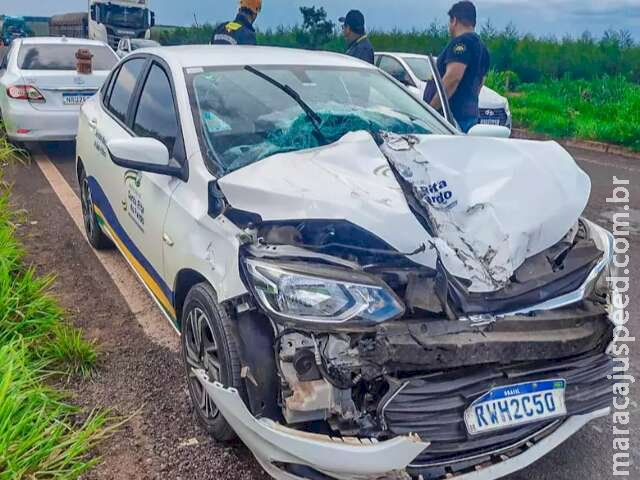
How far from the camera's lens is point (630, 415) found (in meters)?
3.10

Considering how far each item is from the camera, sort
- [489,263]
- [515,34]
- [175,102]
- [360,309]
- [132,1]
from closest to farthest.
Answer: [360,309]
[489,263]
[175,102]
[515,34]
[132,1]

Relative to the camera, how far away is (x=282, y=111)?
3.34 metres

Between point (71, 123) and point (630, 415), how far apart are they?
7096 mm

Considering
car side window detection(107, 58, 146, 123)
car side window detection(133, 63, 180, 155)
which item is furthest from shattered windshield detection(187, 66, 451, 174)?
car side window detection(107, 58, 146, 123)

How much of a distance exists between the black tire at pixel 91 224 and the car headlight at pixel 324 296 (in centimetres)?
301

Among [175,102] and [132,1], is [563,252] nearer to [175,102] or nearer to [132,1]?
[175,102]

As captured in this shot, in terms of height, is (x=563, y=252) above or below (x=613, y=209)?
above

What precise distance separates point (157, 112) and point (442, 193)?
180cm

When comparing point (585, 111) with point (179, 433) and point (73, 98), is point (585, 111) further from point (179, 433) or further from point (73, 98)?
point (179, 433)

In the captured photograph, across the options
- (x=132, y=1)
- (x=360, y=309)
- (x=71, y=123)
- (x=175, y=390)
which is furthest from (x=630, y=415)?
(x=132, y=1)

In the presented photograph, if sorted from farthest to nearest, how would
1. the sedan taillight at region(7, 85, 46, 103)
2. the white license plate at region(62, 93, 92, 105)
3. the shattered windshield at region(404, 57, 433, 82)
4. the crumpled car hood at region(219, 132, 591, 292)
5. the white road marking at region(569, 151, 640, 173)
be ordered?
the shattered windshield at region(404, 57, 433, 82) → the white road marking at region(569, 151, 640, 173) → the white license plate at region(62, 93, 92, 105) → the sedan taillight at region(7, 85, 46, 103) → the crumpled car hood at region(219, 132, 591, 292)

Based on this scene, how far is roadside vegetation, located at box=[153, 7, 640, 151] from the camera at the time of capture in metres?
11.9

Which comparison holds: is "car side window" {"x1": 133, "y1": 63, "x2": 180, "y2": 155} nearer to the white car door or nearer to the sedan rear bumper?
the white car door

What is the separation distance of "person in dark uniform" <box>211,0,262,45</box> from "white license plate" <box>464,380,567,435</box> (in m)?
4.99
